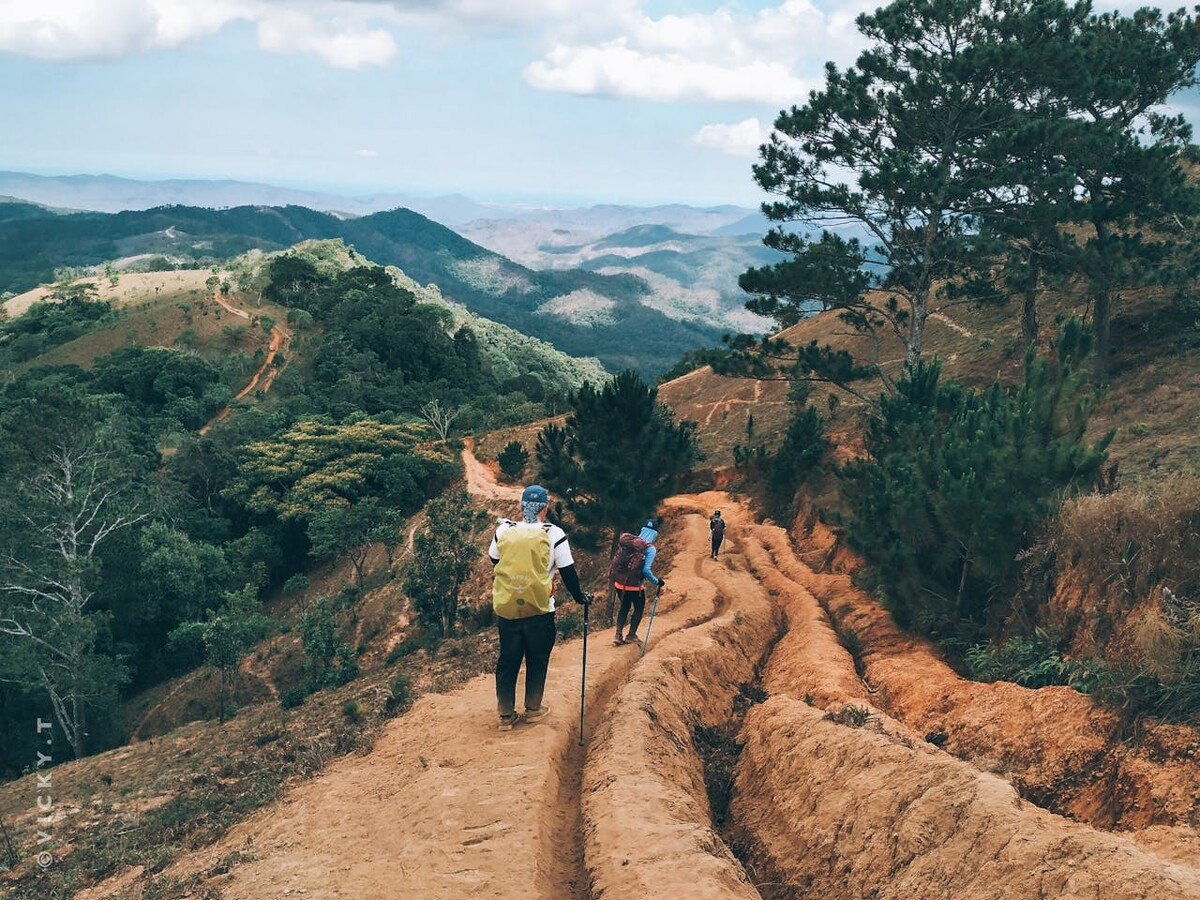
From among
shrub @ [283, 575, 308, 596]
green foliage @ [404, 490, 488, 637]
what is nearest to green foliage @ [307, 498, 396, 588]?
shrub @ [283, 575, 308, 596]

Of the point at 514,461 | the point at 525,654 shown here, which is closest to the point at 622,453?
the point at 525,654

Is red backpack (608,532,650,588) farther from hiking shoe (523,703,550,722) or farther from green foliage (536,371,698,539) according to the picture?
green foliage (536,371,698,539)

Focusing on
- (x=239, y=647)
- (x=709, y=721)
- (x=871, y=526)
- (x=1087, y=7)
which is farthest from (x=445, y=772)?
(x=1087, y=7)

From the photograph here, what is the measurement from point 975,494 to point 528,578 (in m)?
8.20

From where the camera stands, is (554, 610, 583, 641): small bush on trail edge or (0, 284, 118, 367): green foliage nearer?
(554, 610, 583, 641): small bush on trail edge

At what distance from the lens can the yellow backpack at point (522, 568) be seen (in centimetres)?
767

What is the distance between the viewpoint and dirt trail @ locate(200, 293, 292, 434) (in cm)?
7156

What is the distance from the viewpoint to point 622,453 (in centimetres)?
2197

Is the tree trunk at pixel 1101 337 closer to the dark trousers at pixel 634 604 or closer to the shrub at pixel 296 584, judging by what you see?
the dark trousers at pixel 634 604

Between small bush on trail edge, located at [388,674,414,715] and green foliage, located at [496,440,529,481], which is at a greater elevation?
small bush on trail edge, located at [388,674,414,715]

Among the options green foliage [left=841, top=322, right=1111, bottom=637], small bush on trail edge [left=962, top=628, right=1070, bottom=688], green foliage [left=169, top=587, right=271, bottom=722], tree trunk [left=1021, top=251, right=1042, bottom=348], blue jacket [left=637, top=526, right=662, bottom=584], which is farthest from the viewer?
green foliage [left=169, top=587, right=271, bottom=722]

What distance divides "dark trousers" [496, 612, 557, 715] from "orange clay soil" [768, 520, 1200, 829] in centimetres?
456

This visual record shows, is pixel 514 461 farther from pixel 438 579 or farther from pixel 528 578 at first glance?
pixel 528 578

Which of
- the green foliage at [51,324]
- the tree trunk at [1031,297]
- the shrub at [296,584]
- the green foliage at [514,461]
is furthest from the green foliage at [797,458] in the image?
the green foliage at [51,324]
